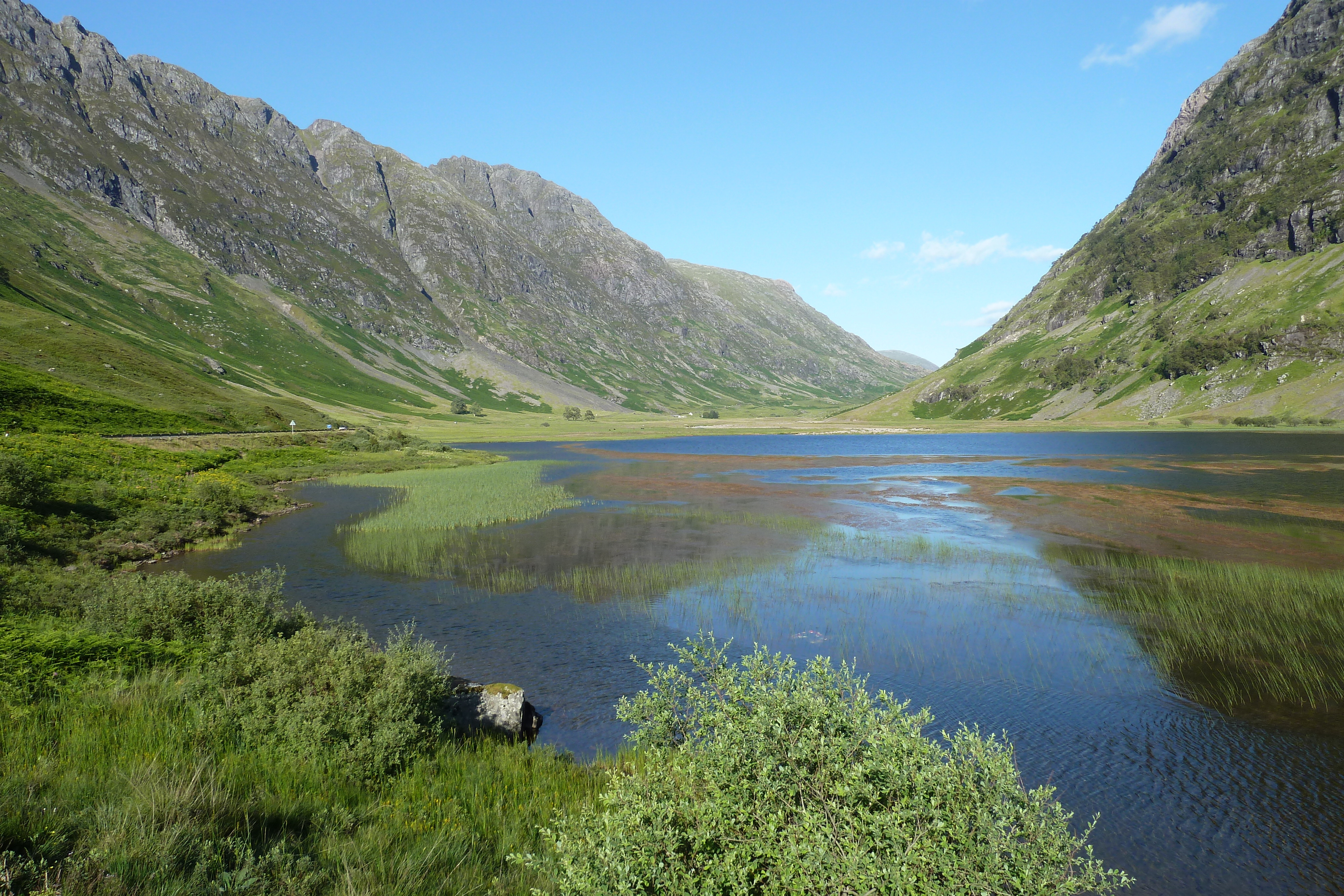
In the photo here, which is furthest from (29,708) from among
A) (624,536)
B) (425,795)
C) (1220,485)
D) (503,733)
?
(1220,485)

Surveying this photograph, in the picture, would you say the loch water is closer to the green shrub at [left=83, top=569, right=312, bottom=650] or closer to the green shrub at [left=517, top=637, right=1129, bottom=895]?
the green shrub at [left=83, top=569, right=312, bottom=650]

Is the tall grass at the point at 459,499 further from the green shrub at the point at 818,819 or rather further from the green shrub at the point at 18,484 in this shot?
the green shrub at the point at 818,819

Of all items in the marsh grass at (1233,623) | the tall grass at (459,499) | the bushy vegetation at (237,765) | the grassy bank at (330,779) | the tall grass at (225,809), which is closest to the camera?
the tall grass at (225,809)

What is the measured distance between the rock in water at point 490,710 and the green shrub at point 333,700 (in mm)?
791

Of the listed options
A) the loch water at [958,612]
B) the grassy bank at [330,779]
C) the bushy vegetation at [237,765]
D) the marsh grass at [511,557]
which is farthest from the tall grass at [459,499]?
the bushy vegetation at [237,765]

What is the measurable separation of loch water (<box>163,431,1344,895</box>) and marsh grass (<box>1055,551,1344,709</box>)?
2.35ft

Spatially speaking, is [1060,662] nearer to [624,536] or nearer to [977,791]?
[977,791]

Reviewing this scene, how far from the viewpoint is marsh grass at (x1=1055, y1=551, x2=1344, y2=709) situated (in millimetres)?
20188

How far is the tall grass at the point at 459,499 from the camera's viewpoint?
50.5 meters

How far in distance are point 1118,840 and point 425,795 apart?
1470 cm

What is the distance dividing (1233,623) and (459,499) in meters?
58.5

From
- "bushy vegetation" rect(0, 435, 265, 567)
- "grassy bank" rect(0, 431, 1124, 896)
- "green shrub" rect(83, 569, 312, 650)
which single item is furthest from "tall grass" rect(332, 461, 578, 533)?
"green shrub" rect(83, 569, 312, 650)

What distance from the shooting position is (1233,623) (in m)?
25.9

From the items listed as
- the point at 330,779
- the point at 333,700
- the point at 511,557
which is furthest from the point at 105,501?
the point at 330,779
